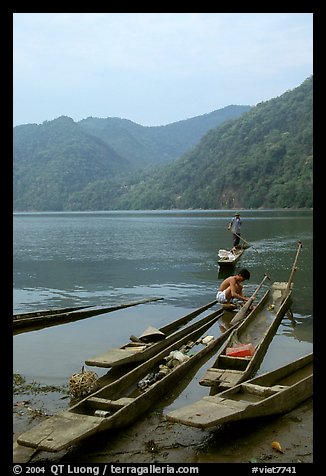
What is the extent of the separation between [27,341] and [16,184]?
165 metres

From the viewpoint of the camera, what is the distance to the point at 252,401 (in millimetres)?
6039

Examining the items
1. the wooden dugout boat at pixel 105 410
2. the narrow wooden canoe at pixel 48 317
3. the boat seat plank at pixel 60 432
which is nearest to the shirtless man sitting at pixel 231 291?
the narrow wooden canoe at pixel 48 317

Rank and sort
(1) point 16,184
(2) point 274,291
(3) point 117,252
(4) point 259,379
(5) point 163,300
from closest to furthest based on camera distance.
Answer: (4) point 259,379 → (2) point 274,291 → (5) point 163,300 → (3) point 117,252 → (1) point 16,184

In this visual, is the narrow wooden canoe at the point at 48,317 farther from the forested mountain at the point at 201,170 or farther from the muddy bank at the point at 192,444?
the forested mountain at the point at 201,170

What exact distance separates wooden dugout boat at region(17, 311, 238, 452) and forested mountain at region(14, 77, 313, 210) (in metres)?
88.8

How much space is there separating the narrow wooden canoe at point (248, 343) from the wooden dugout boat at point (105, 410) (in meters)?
0.53

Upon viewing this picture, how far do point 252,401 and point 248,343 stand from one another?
2.92 meters

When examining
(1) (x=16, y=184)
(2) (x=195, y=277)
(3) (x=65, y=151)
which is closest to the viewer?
(2) (x=195, y=277)

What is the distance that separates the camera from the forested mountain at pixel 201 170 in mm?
104562

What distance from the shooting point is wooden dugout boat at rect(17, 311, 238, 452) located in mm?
4883
